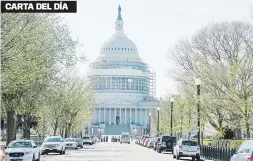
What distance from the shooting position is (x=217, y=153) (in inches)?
1471

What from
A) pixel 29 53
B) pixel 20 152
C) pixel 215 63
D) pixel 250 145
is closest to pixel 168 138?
pixel 215 63

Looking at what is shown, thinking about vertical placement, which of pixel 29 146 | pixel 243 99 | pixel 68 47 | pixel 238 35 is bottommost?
pixel 29 146

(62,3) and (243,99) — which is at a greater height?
(62,3)

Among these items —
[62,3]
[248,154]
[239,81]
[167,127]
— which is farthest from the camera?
[167,127]

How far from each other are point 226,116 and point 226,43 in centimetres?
753

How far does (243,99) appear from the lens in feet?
135

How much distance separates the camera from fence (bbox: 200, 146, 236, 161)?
33.8 meters

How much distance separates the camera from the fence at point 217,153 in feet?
111

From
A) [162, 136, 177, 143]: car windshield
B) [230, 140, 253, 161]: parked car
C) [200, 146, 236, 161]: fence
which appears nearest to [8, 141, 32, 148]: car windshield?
[200, 146, 236, 161]: fence

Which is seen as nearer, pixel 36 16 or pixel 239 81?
pixel 36 16

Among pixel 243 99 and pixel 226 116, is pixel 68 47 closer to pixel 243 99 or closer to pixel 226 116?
pixel 243 99

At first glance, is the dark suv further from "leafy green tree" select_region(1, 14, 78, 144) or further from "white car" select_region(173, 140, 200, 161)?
"leafy green tree" select_region(1, 14, 78, 144)

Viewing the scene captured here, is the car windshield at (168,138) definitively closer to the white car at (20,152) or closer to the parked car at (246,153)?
the white car at (20,152)

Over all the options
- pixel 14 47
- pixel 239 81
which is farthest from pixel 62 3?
pixel 239 81
